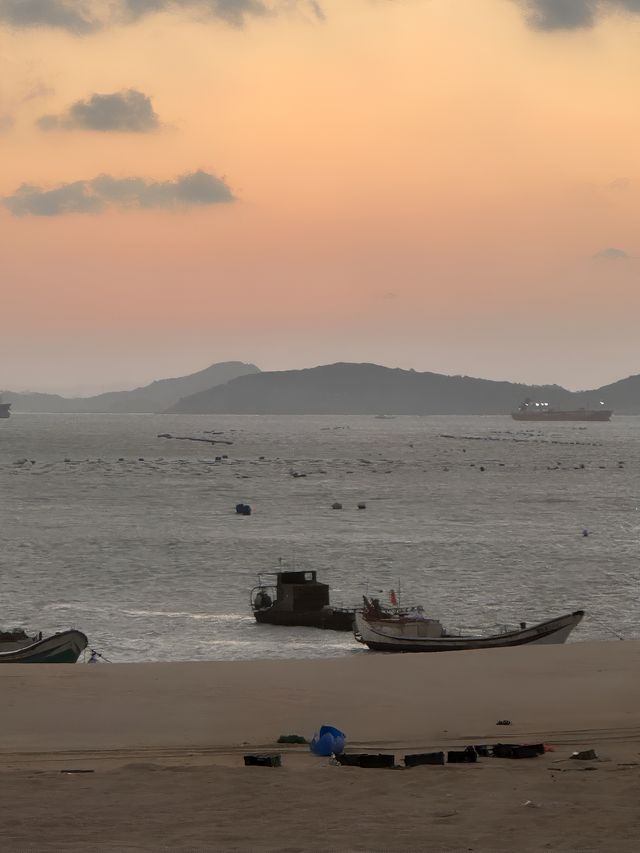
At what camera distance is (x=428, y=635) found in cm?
3459

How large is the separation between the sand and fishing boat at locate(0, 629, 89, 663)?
2.85 metres

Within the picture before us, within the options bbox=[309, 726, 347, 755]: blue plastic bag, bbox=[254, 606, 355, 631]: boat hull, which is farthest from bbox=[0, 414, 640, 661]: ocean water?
bbox=[309, 726, 347, 755]: blue plastic bag

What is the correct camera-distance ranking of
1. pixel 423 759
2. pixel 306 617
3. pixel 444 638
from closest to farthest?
1. pixel 423 759
2. pixel 444 638
3. pixel 306 617

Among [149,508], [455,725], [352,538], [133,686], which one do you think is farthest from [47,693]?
[149,508]

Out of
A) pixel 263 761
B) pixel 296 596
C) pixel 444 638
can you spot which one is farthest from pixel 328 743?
pixel 296 596

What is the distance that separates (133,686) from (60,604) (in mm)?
22014

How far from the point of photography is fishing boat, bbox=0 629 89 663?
29719mm

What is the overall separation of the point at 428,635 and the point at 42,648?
36.6 feet

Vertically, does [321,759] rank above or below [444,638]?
above

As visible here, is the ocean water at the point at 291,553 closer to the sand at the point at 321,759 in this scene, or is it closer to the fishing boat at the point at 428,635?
the fishing boat at the point at 428,635

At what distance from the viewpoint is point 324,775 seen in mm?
15836

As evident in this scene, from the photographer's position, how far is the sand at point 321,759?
12.6 meters

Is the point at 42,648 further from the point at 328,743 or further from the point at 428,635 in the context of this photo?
the point at 328,743

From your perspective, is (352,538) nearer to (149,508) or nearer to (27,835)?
(149,508)
